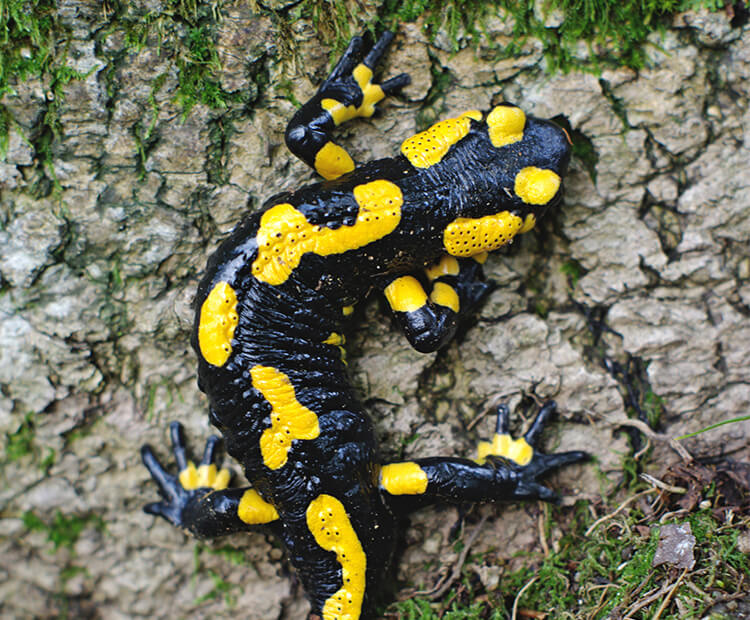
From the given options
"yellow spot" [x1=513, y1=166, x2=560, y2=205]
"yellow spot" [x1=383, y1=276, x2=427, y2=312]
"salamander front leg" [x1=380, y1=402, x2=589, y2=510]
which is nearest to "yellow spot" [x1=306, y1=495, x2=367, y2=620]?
"salamander front leg" [x1=380, y1=402, x2=589, y2=510]

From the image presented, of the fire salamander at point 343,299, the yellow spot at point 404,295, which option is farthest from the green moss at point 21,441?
the yellow spot at point 404,295

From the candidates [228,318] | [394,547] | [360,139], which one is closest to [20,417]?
[228,318]

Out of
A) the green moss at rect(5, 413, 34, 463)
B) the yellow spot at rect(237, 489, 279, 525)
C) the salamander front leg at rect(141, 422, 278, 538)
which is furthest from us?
the green moss at rect(5, 413, 34, 463)

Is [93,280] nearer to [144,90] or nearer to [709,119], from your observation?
[144,90]

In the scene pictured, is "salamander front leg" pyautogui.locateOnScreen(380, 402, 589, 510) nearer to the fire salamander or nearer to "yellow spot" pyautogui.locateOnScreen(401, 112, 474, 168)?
the fire salamander

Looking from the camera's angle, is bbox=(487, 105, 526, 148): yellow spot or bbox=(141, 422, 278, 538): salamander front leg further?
bbox=(141, 422, 278, 538): salamander front leg

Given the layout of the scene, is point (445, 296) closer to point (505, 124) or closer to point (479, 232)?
point (479, 232)

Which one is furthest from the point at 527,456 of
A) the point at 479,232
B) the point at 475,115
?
the point at 475,115
